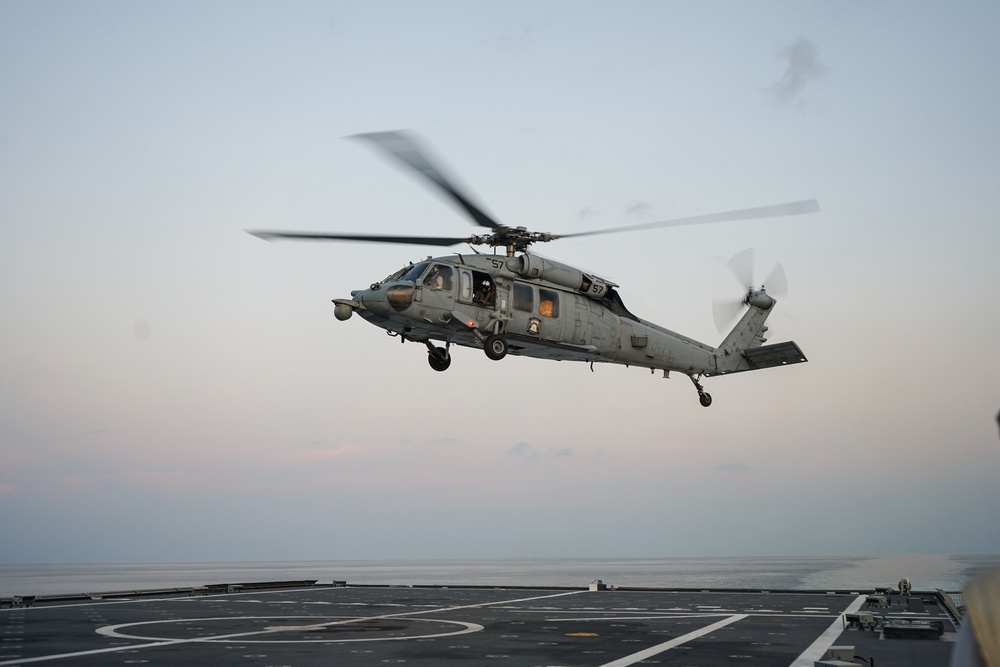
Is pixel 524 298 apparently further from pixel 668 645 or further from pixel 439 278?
pixel 668 645

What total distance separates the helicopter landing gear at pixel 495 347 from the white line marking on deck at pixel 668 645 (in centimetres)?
977

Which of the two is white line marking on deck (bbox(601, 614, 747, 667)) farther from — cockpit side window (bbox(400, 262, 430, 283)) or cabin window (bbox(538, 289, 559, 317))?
cockpit side window (bbox(400, 262, 430, 283))

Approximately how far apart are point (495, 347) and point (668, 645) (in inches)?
399

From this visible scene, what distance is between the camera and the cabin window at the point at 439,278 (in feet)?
89.5

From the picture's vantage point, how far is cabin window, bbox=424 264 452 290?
27267mm

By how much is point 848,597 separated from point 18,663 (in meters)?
38.4

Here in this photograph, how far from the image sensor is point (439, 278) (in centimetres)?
2748

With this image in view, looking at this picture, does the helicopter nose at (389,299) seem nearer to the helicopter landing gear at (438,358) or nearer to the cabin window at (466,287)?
the cabin window at (466,287)

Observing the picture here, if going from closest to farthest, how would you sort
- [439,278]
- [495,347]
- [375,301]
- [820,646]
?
[820,646] → [375,301] → [439,278] → [495,347]

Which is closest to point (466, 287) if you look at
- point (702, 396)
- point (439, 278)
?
point (439, 278)

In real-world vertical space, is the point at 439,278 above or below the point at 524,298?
above

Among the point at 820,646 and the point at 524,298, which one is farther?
the point at 524,298

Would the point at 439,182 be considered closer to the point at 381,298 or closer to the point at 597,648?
the point at 381,298

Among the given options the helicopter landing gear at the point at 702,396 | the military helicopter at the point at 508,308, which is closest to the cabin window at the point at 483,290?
Result: the military helicopter at the point at 508,308
